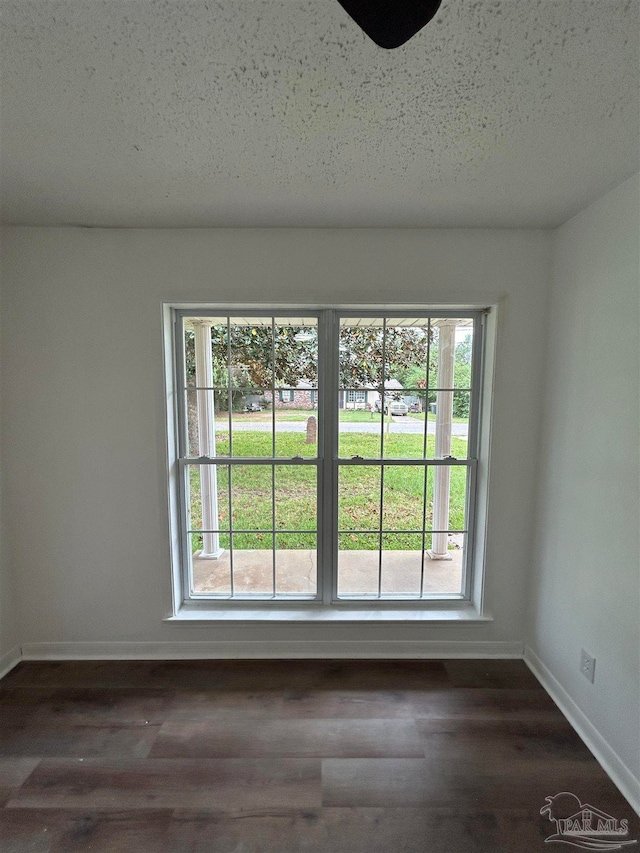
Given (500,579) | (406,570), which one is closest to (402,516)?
(406,570)

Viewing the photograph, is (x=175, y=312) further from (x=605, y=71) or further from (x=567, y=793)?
(x=567, y=793)

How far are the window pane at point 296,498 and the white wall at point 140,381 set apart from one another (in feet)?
1.96

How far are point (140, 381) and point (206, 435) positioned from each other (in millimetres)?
467

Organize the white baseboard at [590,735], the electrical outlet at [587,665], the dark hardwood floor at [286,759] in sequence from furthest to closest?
the electrical outlet at [587,665] < the white baseboard at [590,735] < the dark hardwood floor at [286,759]

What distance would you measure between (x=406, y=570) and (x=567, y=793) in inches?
41.2

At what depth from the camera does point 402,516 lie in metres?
2.08

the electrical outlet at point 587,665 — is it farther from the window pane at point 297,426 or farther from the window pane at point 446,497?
the window pane at point 297,426

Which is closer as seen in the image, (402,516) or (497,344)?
(497,344)

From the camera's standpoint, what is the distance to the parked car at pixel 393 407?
2.01 m

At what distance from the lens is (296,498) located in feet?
6.81

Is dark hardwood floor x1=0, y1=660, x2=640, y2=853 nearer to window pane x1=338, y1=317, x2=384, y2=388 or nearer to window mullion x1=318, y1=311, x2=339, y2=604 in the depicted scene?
window mullion x1=318, y1=311, x2=339, y2=604

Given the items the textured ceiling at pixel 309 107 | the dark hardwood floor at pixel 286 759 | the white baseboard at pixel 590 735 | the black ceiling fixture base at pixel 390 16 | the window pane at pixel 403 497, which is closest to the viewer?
the black ceiling fixture base at pixel 390 16

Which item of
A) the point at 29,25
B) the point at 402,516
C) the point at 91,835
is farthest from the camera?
the point at 402,516

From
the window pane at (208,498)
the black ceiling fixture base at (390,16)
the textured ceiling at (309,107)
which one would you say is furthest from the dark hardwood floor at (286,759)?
the textured ceiling at (309,107)
